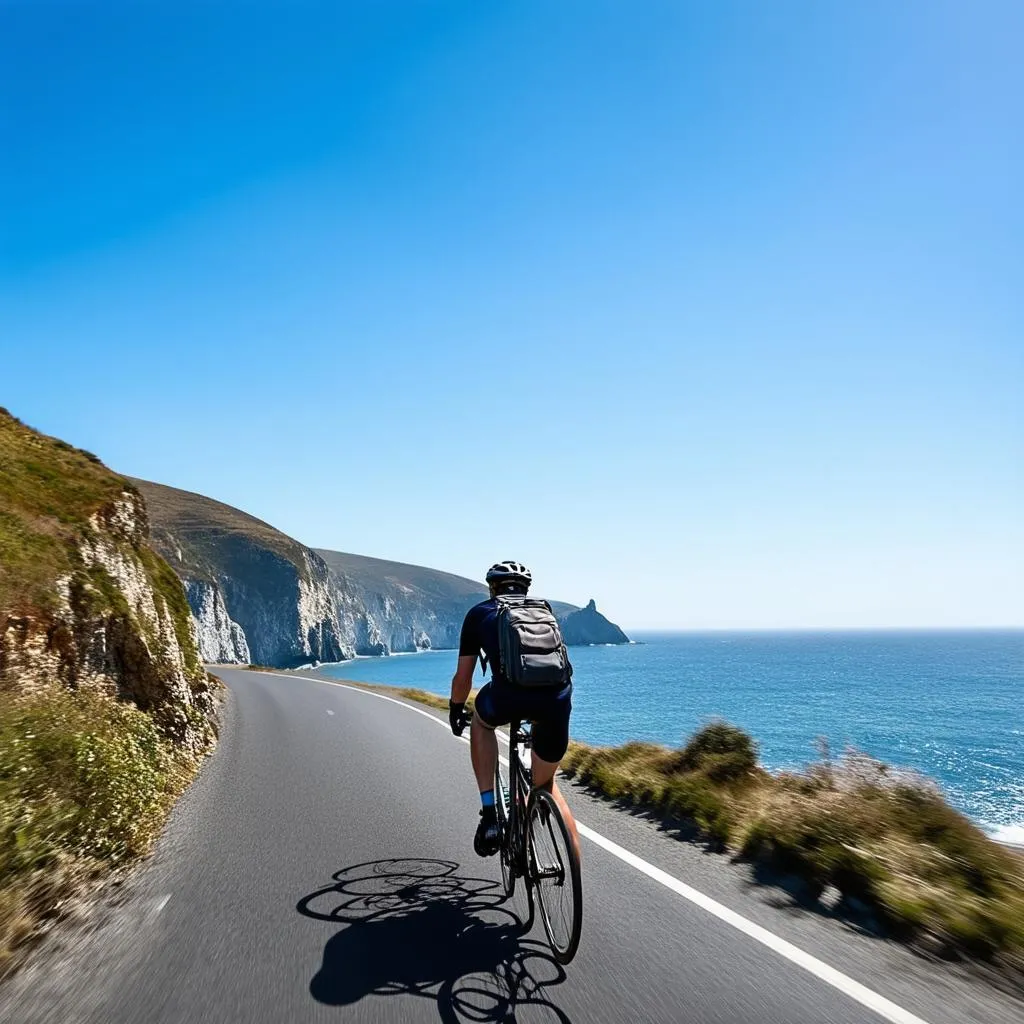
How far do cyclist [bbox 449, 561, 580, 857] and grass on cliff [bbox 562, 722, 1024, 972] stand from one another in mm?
2148

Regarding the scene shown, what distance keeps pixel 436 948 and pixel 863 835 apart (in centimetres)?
349

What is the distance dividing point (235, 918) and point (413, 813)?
9.98 feet

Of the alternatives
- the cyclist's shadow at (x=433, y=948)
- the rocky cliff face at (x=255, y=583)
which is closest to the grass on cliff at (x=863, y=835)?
the cyclist's shadow at (x=433, y=948)

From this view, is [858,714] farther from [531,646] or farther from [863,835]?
[531,646]

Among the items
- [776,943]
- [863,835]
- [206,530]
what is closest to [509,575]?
[776,943]

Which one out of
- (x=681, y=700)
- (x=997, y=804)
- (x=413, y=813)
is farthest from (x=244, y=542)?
(x=413, y=813)

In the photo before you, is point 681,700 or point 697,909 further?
point 681,700

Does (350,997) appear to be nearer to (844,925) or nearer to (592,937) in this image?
(592,937)

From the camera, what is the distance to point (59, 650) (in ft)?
28.7

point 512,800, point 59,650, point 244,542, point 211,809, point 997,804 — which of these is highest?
point 244,542

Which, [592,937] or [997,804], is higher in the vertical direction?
[592,937]

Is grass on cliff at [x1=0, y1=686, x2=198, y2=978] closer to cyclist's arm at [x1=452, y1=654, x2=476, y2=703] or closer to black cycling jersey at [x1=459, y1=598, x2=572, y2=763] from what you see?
cyclist's arm at [x1=452, y1=654, x2=476, y2=703]

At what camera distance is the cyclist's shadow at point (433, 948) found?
3.34 m

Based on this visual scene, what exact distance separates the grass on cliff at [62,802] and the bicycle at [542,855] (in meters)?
2.80
